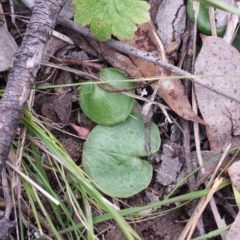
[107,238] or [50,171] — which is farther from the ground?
[50,171]

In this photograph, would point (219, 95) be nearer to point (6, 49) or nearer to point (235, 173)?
point (235, 173)

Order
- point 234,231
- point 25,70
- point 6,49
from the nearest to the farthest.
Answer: point 25,70 < point 234,231 < point 6,49

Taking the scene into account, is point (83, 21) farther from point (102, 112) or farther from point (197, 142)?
point (197, 142)

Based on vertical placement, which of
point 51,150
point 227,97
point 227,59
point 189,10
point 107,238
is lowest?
point 107,238

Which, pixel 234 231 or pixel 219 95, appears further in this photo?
pixel 219 95

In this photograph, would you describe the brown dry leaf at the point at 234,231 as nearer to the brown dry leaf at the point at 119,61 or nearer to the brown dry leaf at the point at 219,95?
the brown dry leaf at the point at 219,95

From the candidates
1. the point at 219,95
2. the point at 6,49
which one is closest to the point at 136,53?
the point at 219,95

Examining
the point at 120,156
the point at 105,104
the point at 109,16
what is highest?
the point at 109,16

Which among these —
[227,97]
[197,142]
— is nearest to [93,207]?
[197,142]
